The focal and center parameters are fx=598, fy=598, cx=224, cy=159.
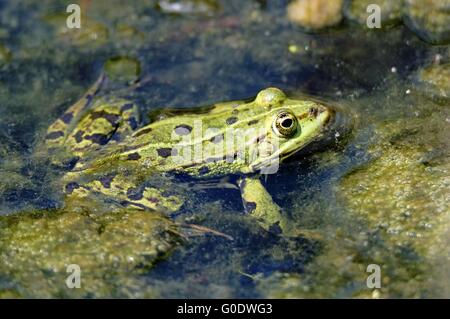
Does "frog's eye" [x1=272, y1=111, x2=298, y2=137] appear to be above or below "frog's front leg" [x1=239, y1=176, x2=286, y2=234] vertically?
above

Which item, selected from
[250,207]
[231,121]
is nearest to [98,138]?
[231,121]

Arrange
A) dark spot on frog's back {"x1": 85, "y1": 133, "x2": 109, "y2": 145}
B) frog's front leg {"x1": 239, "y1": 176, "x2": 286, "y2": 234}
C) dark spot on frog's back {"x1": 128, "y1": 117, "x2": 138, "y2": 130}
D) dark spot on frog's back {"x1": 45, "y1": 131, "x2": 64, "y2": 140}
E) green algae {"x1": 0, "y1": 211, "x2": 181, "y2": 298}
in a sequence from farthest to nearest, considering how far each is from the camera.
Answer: dark spot on frog's back {"x1": 128, "y1": 117, "x2": 138, "y2": 130} → dark spot on frog's back {"x1": 45, "y1": 131, "x2": 64, "y2": 140} → dark spot on frog's back {"x1": 85, "y1": 133, "x2": 109, "y2": 145} → frog's front leg {"x1": 239, "y1": 176, "x2": 286, "y2": 234} → green algae {"x1": 0, "y1": 211, "x2": 181, "y2": 298}

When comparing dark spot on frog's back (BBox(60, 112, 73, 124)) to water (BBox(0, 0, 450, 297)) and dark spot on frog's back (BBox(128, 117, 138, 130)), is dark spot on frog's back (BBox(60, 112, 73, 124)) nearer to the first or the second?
water (BBox(0, 0, 450, 297))

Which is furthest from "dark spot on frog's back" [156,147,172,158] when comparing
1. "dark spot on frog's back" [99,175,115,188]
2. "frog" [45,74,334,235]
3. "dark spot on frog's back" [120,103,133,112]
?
"dark spot on frog's back" [120,103,133,112]

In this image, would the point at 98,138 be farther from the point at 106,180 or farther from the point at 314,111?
the point at 314,111

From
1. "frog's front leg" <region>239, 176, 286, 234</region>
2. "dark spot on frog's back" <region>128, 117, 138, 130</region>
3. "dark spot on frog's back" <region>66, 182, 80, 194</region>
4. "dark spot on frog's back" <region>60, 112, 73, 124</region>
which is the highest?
"dark spot on frog's back" <region>60, 112, 73, 124</region>

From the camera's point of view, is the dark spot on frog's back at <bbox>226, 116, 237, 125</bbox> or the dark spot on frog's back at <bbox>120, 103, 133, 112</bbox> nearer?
the dark spot on frog's back at <bbox>226, 116, 237, 125</bbox>

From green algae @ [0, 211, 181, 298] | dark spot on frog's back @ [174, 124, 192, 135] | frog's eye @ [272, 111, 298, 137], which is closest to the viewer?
green algae @ [0, 211, 181, 298]
